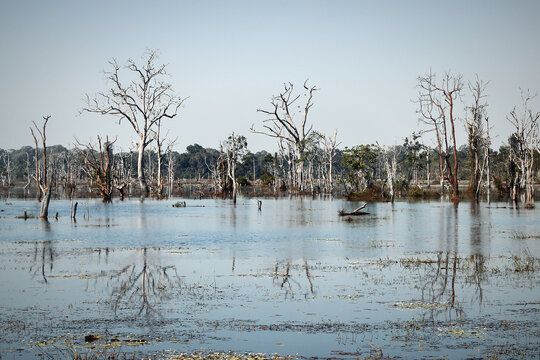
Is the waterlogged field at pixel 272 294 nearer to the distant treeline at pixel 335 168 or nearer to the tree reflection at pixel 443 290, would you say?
the tree reflection at pixel 443 290

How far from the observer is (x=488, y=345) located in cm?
1104

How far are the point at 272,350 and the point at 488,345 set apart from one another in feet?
12.4

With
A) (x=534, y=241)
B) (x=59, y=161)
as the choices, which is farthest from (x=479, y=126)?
(x=59, y=161)

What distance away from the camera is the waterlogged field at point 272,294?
11297mm

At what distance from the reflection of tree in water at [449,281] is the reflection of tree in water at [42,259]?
34.8ft

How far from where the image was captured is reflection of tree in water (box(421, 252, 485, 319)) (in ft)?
46.3

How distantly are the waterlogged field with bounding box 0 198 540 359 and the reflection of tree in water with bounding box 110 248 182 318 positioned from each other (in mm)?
49

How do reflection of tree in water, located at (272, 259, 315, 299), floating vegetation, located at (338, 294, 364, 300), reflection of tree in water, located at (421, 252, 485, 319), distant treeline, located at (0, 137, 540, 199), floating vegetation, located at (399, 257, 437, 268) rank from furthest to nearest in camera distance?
distant treeline, located at (0, 137, 540, 199), floating vegetation, located at (399, 257, 437, 268), reflection of tree in water, located at (272, 259, 315, 299), floating vegetation, located at (338, 294, 364, 300), reflection of tree in water, located at (421, 252, 485, 319)

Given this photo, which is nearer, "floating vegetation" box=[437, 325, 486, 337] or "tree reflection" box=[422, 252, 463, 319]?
"floating vegetation" box=[437, 325, 486, 337]

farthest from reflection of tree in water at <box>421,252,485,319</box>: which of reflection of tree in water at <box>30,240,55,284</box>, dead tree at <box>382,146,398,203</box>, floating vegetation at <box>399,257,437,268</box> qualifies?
dead tree at <box>382,146,398,203</box>


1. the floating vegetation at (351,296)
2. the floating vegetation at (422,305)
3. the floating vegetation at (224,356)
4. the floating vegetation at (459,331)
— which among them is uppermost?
the floating vegetation at (351,296)

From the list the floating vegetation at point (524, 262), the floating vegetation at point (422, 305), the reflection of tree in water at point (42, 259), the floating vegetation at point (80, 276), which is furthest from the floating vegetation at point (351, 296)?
the reflection of tree in water at point (42, 259)

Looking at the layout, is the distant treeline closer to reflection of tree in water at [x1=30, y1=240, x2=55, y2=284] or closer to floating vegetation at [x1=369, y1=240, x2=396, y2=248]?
reflection of tree in water at [x1=30, y1=240, x2=55, y2=284]

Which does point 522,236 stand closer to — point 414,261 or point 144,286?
point 414,261
